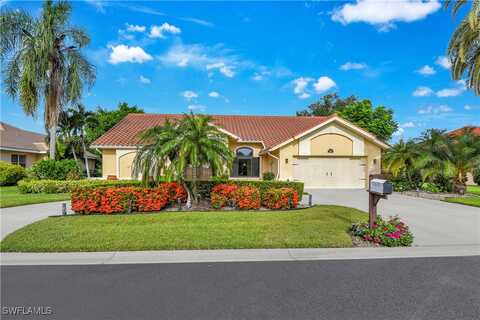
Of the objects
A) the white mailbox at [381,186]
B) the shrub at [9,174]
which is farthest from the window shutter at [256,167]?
the shrub at [9,174]

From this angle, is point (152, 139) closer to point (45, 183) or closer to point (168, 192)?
point (168, 192)

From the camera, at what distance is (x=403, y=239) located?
20.9 feet

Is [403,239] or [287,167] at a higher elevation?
[287,167]

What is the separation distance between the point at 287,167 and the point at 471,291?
1591 cm

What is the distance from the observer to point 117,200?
9523 millimetres

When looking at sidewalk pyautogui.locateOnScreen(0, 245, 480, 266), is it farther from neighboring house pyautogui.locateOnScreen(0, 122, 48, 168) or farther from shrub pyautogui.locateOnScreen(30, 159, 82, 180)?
neighboring house pyautogui.locateOnScreen(0, 122, 48, 168)

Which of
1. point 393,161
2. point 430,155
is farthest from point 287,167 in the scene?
point 430,155

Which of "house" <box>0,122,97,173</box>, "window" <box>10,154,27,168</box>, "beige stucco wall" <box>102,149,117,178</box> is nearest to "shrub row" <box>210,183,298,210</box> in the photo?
"beige stucco wall" <box>102,149,117,178</box>

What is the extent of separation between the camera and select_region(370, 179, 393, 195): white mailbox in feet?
21.0

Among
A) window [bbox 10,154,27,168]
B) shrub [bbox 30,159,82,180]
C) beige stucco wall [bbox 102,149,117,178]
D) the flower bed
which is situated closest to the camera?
the flower bed

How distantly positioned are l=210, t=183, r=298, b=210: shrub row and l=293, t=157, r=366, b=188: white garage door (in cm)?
962

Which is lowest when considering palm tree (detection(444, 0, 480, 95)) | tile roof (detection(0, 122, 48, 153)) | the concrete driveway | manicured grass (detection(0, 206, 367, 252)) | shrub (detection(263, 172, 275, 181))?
the concrete driveway

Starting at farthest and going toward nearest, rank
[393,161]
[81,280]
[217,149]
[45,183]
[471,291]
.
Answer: [393,161]
[45,183]
[217,149]
[81,280]
[471,291]

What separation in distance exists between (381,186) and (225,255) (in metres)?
4.25
